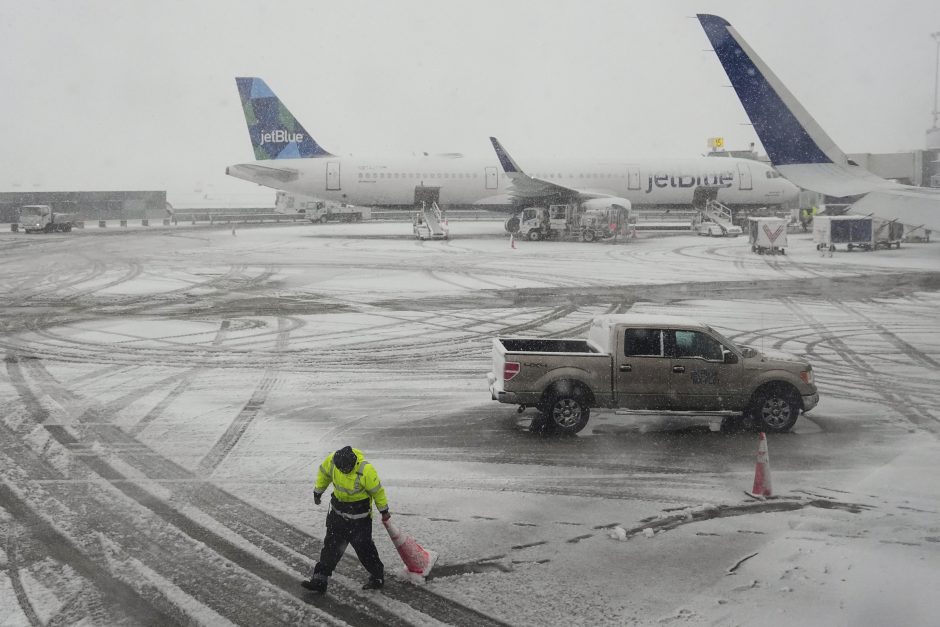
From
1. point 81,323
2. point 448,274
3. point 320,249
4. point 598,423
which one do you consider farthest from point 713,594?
point 320,249

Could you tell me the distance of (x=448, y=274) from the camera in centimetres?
3194

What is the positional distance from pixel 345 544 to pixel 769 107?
7.04m

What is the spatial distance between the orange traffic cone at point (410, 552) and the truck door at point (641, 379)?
534 centimetres

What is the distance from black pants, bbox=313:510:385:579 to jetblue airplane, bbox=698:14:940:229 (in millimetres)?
6361

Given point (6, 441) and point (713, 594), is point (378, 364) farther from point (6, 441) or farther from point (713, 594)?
point (713, 594)

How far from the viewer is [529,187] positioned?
4666 centimetres

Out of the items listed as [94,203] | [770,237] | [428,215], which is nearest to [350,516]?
[770,237]

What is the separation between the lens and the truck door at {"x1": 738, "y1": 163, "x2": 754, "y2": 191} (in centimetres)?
5089

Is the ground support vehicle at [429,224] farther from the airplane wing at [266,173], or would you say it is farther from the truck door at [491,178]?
the airplane wing at [266,173]

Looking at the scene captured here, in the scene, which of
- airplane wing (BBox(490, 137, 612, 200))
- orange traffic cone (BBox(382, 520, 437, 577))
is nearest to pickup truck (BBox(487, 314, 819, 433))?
orange traffic cone (BBox(382, 520, 437, 577))

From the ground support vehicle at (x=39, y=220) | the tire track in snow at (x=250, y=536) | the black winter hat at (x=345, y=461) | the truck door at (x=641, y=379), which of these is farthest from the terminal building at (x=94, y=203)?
the black winter hat at (x=345, y=461)

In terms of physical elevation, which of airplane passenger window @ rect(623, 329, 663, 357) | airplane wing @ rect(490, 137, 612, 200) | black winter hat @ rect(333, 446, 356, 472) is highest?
airplane wing @ rect(490, 137, 612, 200)

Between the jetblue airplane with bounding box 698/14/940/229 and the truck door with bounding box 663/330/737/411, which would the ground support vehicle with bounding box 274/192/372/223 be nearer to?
the truck door with bounding box 663/330/737/411

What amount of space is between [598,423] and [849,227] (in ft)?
109
